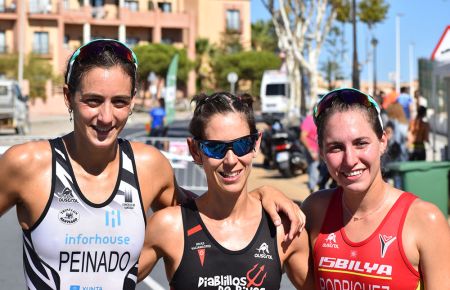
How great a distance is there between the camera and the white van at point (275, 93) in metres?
48.1

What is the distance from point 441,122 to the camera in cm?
3030

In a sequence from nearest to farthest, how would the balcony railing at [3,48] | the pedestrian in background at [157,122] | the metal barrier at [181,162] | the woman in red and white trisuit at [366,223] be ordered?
the woman in red and white trisuit at [366,223] → the metal barrier at [181,162] → the pedestrian in background at [157,122] → the balcony railing at [3,48]

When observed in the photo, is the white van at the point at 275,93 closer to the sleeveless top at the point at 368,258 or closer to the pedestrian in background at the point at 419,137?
the pedestrian in background at the point at 419,137

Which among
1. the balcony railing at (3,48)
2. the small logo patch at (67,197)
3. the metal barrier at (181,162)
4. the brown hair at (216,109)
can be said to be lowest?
the metal barrier at (181,162)

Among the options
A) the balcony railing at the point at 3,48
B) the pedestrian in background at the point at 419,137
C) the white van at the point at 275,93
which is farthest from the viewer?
the balcony railing at the point at 3,48

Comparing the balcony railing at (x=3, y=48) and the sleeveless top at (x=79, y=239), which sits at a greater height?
the balcony railing at (x=3, y=48)

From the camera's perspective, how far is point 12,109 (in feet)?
116

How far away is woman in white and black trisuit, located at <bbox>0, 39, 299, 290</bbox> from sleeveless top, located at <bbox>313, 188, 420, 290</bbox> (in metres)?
0.18

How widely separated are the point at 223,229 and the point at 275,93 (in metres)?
45.3

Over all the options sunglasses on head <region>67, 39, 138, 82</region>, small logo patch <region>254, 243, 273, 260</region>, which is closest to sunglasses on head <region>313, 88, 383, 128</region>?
small logo patch <region>254, 243, 273, 260</region>

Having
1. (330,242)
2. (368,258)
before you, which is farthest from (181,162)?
(368,258)

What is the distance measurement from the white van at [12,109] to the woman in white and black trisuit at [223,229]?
31.9 metres

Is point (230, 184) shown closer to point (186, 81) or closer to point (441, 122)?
point (441, 122)

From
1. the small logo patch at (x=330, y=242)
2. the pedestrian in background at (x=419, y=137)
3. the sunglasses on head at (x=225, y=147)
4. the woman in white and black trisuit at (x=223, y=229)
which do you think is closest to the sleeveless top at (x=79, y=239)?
the woman in white and black trisuit at (x=223, y=229)
